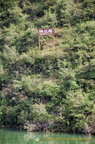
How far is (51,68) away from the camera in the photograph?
20.7 meters

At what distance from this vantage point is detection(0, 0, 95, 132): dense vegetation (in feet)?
54.7

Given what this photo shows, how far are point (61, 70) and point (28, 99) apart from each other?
146 inches

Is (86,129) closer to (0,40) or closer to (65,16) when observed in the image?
(65,16)

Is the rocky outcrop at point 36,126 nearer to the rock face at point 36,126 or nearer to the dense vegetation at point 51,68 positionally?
the rock face at point 36,126

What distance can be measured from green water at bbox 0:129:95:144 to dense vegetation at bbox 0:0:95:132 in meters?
0.92

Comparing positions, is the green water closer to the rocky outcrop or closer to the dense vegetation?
the rocky outcrop

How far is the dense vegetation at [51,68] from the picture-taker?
16.7 meters

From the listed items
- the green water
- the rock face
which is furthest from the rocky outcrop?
the green water

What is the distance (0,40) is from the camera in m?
27.0

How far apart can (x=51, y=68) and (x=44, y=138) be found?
7.54 metres

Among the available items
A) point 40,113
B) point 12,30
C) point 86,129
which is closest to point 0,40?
point 12,30

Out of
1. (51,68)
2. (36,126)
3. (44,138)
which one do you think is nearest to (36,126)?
(36,126)

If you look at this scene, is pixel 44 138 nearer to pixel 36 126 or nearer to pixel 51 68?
pixel 36 126

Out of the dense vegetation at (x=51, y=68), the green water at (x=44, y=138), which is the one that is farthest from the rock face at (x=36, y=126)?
the green water at (x=44, y=138)
